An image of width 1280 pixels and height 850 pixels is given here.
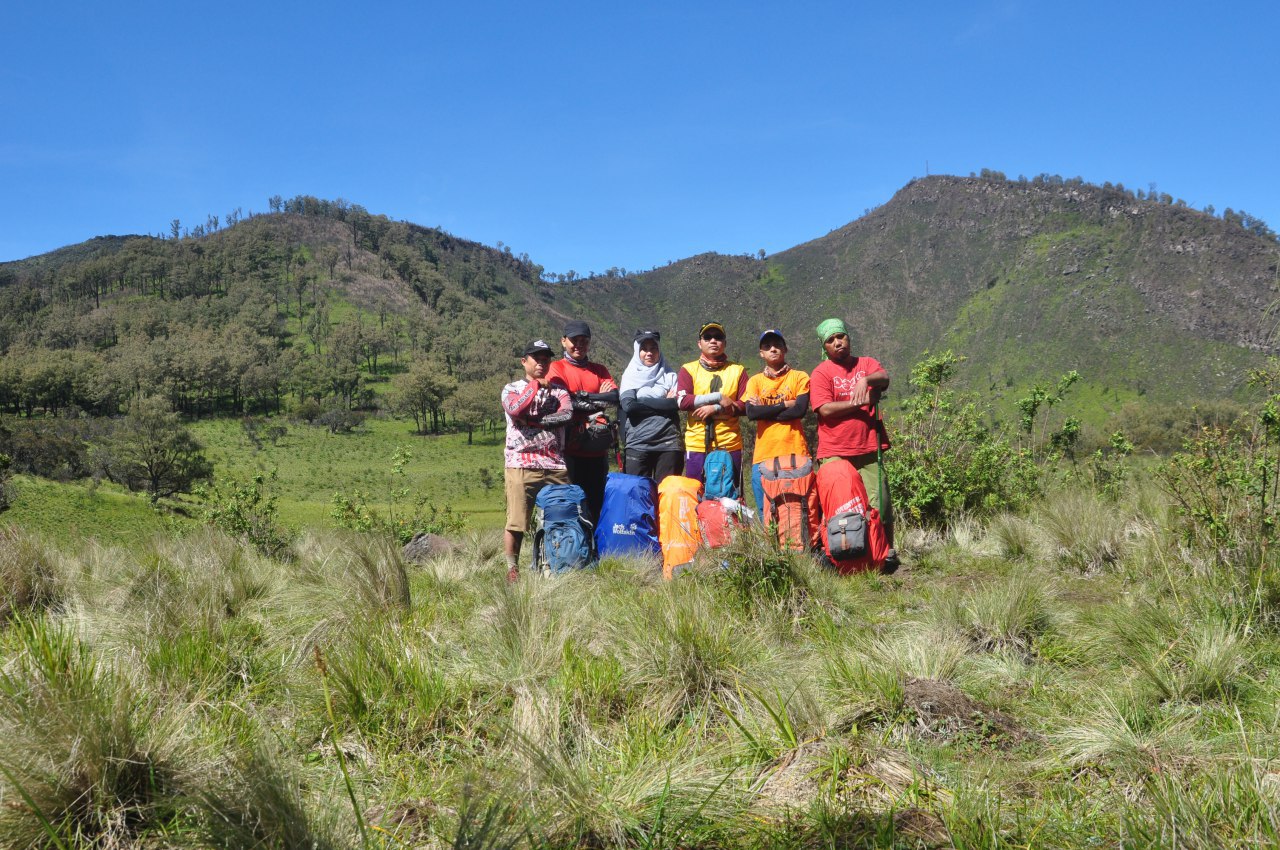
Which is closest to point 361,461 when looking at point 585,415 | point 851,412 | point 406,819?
point 585,415

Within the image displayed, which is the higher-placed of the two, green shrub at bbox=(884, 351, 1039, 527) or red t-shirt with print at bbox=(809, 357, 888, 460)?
red t-shirt with print at bbox=(809, 357, 888, 460)

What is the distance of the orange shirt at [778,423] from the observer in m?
6.25

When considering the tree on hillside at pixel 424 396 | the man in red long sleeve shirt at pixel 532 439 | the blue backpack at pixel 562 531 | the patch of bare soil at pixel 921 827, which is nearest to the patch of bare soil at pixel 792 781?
the patch of bare soil at pixel 921 827

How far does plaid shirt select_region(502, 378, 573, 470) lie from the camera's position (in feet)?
20.1

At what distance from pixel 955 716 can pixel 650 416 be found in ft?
14.3

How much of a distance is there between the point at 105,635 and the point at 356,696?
1.45 meters

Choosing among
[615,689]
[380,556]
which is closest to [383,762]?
[615,689]

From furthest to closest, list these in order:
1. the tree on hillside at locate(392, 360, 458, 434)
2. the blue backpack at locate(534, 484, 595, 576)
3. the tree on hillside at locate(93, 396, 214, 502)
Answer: the tree on hillside at locate(392, 360, 458, 434), the tree on hillside at locate(93, 396, 214, 502), the blue backpack at locate(534, 484, 595, 576)

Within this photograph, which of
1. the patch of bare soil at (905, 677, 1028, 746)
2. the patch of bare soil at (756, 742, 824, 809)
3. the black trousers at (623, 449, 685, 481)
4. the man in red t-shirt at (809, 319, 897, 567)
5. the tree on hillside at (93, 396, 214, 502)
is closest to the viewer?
the patch of bare soil at (756, 742, 824, 809)

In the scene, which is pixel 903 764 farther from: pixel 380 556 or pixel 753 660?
pixel 380 556

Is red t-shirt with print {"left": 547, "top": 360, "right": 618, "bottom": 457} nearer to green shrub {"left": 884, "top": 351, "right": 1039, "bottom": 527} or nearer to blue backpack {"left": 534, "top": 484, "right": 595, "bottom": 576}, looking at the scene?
blue backpack {"left": 534, "top": 484, "right": 595, "bottom": 576}

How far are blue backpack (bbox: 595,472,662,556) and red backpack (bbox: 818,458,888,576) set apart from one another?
4.74ft

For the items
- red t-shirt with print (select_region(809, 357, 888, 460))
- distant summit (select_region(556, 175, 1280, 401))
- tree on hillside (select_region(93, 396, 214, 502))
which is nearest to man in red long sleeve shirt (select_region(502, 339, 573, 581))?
red t-shirt with print (select_region(809, 357, 888, 460))

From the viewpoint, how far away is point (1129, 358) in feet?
405
